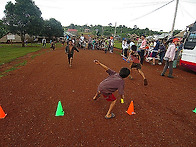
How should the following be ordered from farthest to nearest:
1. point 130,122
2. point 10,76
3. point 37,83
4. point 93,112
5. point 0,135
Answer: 1. point 10,76
2. point 37,83
3. point 93,112
4. point 130,122
5. point 0,135

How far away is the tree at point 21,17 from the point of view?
2186 cm

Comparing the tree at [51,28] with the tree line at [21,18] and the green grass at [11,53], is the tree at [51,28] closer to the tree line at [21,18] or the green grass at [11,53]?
the tree line at [21,18]

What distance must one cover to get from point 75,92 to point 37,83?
199 cm

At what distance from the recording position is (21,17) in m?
22.3

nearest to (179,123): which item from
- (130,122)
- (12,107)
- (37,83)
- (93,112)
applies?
(130,122)

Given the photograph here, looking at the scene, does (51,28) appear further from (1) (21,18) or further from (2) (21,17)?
(1) (21,18)

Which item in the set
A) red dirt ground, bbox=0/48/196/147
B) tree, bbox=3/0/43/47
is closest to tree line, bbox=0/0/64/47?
tree, bbox=3/0/43/47

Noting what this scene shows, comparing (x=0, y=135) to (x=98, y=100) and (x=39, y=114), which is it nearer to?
(x=39, y=114)

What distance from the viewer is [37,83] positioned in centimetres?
525

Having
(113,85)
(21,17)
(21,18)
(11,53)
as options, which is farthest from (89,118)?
(21,17)

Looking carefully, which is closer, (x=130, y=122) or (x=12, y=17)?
(x=130, y=122)

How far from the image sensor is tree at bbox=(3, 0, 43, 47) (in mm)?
21859

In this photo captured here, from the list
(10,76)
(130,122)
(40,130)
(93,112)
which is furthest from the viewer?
(10,76)

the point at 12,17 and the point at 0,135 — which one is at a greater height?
the point at 12,17
